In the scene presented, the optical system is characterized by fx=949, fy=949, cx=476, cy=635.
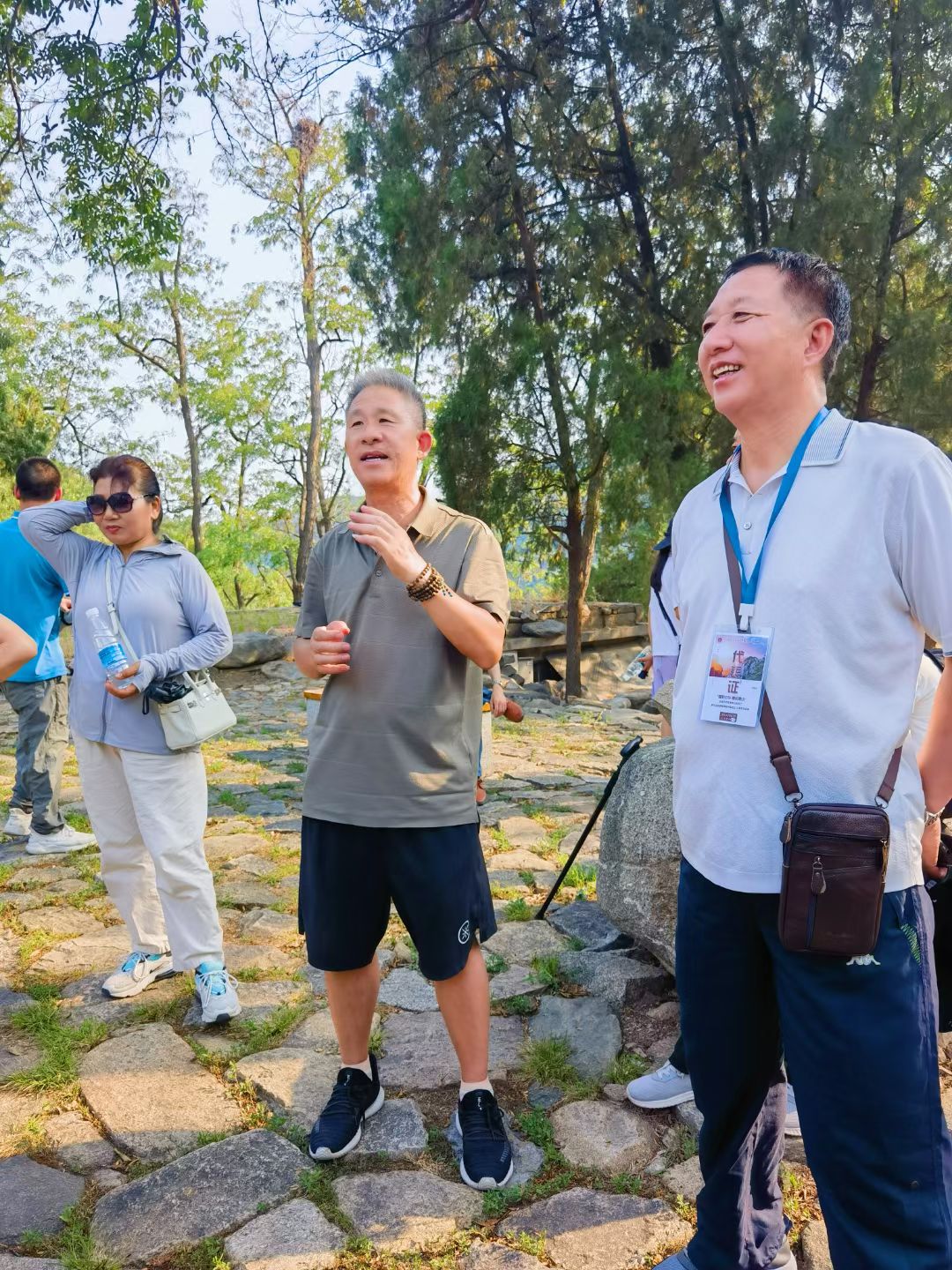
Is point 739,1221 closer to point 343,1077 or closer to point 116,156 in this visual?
point 343,1077

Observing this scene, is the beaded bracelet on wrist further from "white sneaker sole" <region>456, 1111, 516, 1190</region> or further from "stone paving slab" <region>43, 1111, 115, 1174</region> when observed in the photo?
"stone paving slab" <region>43, 1111, 115, 1174</region>

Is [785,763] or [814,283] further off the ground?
[814,283]

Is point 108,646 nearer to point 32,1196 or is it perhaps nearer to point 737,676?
point 32,1196

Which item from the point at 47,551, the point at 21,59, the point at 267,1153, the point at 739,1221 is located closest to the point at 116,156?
the point at 21,59

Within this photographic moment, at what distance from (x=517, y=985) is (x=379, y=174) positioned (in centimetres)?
1347

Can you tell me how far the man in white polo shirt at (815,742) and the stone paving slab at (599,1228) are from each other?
24.0 inches

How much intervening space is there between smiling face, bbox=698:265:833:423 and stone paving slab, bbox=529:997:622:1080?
223 centimetres

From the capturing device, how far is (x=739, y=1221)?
1910 millimetres

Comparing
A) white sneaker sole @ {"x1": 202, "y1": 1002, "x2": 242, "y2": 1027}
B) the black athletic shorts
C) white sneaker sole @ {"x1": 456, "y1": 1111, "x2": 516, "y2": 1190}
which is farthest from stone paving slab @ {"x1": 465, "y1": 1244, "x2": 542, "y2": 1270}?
white sneaker sole @ {"x1": 202, "y1": 1002, "x2": 242, "y2": 1027}

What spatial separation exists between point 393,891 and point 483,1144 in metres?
0.71

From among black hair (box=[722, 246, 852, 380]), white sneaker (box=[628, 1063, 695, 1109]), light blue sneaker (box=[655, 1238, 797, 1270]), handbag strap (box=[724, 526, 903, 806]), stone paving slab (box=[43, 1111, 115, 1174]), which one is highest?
black hair (box=[722, 246, 852, 380])

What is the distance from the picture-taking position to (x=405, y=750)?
93.2 inches

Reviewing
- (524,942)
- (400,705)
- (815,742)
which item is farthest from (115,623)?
(815,742)

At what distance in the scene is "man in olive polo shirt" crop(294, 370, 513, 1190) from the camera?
2.37 m
